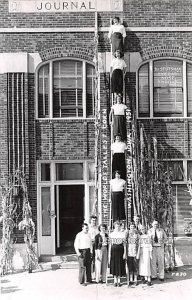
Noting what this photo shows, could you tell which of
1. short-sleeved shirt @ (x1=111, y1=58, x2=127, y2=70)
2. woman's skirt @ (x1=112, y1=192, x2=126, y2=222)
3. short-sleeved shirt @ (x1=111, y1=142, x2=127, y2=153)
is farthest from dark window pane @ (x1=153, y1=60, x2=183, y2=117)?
woman's skirt @ (x1=112, y1=192, x2=126, y2=222)

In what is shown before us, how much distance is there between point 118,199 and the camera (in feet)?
43.2

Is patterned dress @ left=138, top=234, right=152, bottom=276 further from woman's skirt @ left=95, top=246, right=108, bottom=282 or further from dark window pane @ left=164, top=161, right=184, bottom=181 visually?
dark window pane @ left=164, top=161, right=184, bottom=181

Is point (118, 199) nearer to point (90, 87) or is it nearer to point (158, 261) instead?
point (158, 261)

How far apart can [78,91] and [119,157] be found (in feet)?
9.12

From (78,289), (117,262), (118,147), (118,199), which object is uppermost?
(118,147)

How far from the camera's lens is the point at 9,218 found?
13930 millimetres

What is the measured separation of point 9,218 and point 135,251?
4162mm

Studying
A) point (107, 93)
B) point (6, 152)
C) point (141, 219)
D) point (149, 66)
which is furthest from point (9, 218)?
point (149, 66)

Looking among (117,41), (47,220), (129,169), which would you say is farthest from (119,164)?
(117,41)

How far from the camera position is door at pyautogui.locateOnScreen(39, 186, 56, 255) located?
14766mm

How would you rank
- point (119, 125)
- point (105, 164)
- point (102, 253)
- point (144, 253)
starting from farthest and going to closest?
point (105, 164)
point (119, 125)
point (102, 253)
point (144, 253)

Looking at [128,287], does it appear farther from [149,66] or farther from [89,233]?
[149,66]

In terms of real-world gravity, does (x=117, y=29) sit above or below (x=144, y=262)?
above

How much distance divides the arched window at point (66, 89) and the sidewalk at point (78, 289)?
197 inches
